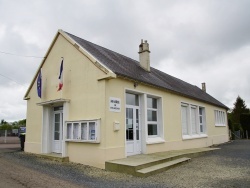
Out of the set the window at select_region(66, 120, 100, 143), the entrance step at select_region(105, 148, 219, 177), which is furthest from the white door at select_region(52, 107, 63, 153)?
the entrance step at select_region(105, 148, 219, 177)

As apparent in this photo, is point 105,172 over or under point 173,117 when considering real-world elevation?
under

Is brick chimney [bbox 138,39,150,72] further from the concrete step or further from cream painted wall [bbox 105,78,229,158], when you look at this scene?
the concrete step

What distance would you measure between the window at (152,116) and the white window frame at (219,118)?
10751 millimetres

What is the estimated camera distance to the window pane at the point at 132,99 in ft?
35.1

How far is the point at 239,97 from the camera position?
163 feet

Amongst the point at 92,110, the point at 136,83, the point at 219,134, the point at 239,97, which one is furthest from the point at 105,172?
the point at 239,97

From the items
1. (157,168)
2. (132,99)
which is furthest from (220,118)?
(157,168)

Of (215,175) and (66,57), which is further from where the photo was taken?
(66,57)

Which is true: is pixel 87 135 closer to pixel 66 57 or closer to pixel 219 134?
pixel 66 57

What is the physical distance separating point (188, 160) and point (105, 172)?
425 cm

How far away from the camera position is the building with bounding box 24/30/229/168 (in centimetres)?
920

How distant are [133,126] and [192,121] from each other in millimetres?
7320

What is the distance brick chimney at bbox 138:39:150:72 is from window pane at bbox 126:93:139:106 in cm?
416

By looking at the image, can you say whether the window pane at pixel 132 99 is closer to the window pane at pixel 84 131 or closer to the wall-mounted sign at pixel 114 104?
the wall-mounted sign at pixel 114 104
